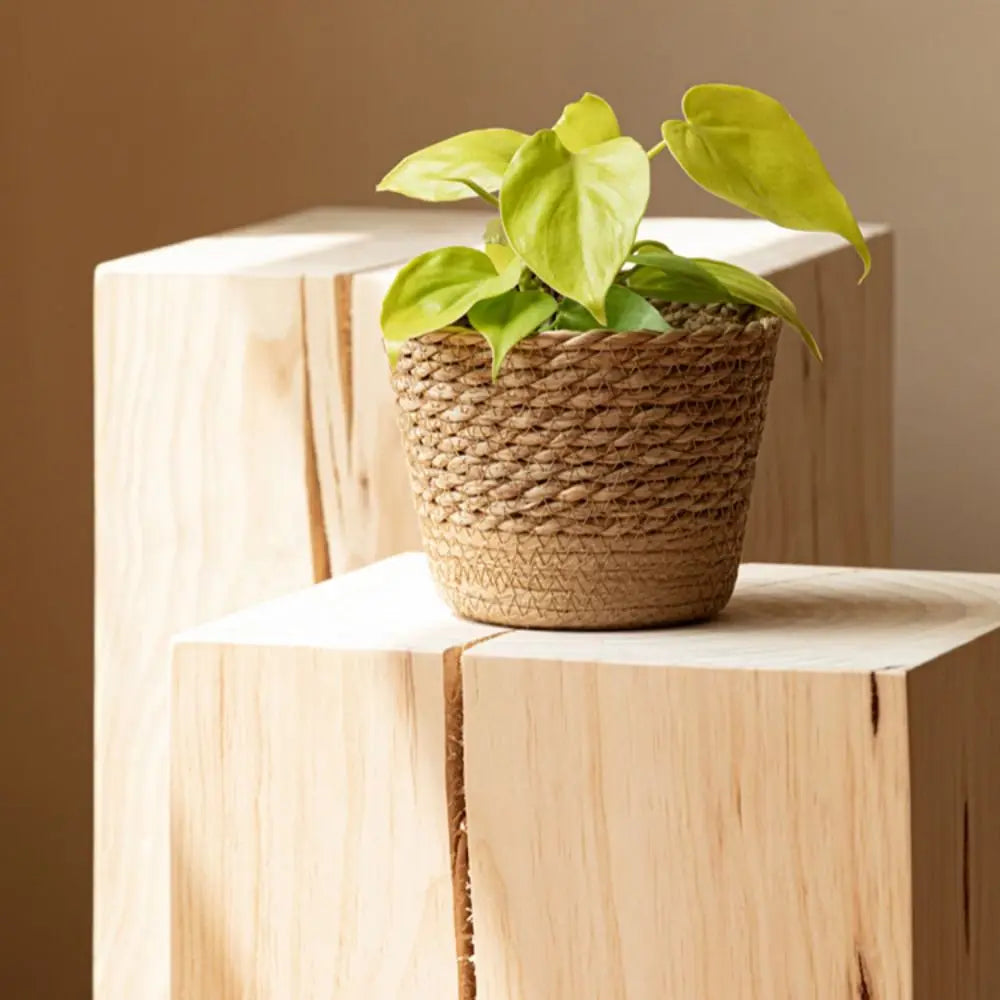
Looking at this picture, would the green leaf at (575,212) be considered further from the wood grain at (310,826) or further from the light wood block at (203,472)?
the light wood block at (203,472)

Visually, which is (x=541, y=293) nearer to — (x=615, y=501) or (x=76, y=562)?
(x=615, y=501)

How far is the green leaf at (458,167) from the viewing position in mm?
977

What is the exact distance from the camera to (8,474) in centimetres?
260

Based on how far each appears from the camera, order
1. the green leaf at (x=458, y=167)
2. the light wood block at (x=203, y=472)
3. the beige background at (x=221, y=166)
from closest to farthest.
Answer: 1. the green leaf at (x=458, y=167)
2. the light wood block at (x=203, y=472)
3. the beige background at (x=221, y=166)

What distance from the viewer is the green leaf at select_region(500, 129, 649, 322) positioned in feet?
2.93

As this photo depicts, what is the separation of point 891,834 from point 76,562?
74.1 inches

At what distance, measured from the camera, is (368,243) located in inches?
63.5

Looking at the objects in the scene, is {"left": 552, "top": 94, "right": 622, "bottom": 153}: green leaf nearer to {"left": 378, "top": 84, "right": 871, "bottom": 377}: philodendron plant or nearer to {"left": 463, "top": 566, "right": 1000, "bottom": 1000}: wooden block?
{"left": 378, "top": 84, "right": 871, "bottom": 377}: philodendron plant

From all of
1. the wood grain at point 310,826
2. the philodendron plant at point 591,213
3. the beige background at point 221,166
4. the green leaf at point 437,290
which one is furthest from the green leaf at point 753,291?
the beige background at point 221,166

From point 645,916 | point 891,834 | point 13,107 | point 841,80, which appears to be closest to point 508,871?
point 645,916

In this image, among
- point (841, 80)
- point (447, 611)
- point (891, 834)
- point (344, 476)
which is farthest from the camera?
point (841, 80)

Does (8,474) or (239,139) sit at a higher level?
(239,139)

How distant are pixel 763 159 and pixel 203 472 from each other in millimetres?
613

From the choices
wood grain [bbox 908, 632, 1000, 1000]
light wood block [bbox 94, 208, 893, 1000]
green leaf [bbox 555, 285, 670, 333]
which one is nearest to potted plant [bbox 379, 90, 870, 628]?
green leaf [bbox 555, 285, 670, 333]
